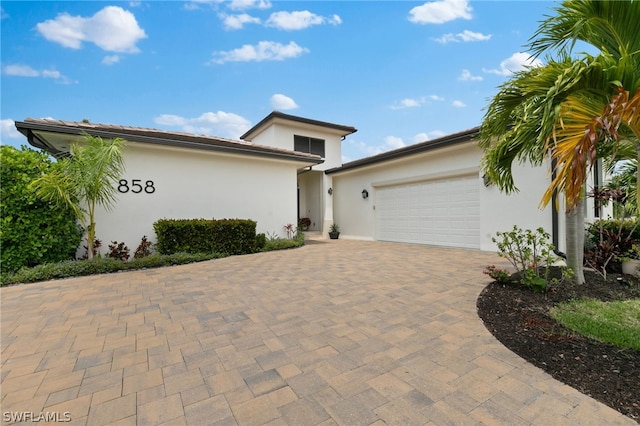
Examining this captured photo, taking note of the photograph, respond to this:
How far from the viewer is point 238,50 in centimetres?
1066

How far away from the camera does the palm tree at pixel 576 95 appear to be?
2.71 metres

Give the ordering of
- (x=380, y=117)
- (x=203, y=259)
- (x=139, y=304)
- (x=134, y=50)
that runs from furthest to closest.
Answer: (x=380, y=117) < (x=134, y=50) < (x=203, y=259) < (x=139, y=304)

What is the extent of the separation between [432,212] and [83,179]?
410 inches

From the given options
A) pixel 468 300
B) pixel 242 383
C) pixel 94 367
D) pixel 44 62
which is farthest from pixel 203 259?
pixel 44 62

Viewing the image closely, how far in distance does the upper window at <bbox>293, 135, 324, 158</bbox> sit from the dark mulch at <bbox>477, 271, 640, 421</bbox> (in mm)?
12966

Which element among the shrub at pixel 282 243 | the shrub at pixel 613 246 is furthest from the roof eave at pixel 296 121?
the shrub at pixel 613 246

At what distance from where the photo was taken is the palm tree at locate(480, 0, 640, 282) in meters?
2.71

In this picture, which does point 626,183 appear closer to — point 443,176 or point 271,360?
point 443,176

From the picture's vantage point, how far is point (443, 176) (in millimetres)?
9570

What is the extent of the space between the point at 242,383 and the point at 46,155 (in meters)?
7.67

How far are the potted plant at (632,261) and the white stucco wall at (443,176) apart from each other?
1.51 m

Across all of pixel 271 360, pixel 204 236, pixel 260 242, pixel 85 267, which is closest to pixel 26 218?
pixel 85 267

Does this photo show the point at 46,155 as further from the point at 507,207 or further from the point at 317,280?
the point at 507,207
